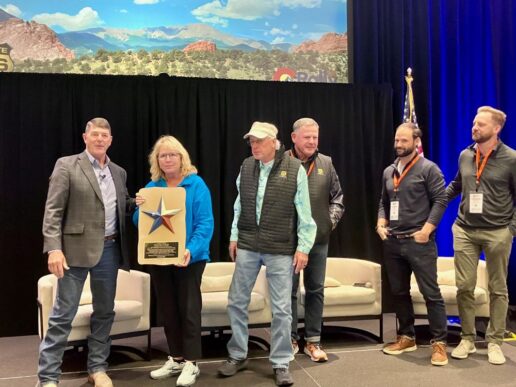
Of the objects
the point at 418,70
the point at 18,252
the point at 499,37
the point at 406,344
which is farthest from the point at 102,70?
the point at 499,37

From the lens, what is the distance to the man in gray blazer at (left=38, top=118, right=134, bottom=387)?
9.66 ft

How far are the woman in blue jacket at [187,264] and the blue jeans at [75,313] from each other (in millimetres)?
277

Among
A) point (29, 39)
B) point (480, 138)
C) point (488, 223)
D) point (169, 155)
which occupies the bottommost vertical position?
point (488, 223)

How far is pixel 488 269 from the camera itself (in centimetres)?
378

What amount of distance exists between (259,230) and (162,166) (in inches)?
27.9

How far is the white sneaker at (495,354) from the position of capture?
3.61 m

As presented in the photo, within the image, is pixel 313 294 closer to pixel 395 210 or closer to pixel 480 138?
pixel 395 210

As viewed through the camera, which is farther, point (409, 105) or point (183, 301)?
point (409, 105)

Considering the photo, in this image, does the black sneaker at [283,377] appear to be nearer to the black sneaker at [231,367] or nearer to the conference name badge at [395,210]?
the black sneaker at [231,367]

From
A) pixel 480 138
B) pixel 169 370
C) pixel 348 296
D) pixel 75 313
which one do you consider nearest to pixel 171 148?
pixel 75 313

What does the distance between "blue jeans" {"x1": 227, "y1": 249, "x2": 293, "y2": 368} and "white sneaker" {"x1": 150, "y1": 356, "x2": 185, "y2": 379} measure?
39 centimetres

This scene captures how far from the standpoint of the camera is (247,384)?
3.28 meters

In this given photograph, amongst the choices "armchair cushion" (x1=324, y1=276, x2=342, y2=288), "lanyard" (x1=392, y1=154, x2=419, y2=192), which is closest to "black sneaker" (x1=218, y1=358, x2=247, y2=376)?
"armchair cushion" (x1=324, y1=276, x2=342, y2=288)

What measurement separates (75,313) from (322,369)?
1667mm
